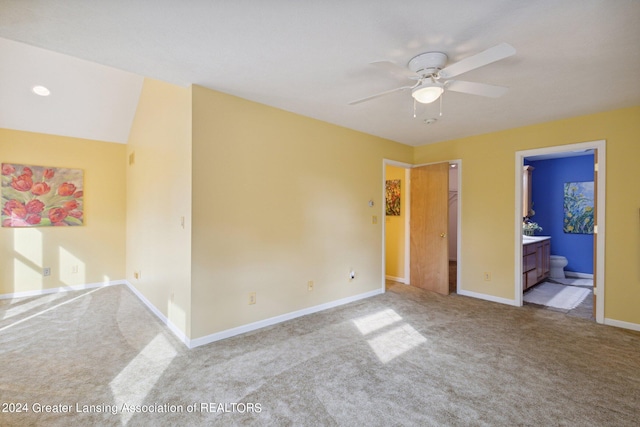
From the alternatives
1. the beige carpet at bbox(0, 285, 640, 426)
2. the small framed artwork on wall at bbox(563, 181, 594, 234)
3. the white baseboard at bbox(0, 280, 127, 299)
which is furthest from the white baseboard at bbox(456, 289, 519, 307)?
the white baseboard at bbox(0, 280, 127, 299)

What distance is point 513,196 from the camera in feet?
12.9

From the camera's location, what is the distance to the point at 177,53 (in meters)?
2.13

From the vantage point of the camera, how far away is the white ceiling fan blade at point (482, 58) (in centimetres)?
158

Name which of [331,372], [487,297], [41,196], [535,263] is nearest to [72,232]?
Result: [41,196]

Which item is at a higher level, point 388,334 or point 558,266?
point 558,266

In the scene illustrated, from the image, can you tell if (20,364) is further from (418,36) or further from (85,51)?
(418,36)

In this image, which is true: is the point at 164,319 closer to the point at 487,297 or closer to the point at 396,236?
the point at 396,236

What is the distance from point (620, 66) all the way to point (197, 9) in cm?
321

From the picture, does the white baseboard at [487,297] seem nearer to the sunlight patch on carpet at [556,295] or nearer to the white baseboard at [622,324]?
the sunlight patch on carpet at [556,295]

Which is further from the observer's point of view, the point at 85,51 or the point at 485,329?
the point at 485,329

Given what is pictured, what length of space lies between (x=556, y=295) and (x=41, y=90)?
26.3ft

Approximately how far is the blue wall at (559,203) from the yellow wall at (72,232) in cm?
818

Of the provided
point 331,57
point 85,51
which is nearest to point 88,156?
point 85,51

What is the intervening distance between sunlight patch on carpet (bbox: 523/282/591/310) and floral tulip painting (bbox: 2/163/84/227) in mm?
7136
